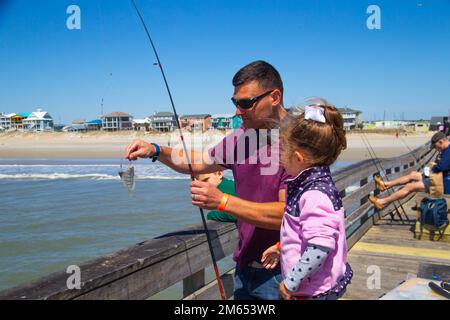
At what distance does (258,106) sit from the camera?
2113 millimetres

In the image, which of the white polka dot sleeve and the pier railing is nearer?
the pier railing

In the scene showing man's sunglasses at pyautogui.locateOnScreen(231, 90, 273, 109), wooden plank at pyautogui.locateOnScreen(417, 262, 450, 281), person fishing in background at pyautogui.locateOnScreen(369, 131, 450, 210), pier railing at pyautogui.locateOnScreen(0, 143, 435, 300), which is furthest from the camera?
person fishing in background at pyautogui.locateOnScreen(369, 131, 450, 210)

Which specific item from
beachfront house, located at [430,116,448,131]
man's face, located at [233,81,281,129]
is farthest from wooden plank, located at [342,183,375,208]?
beachfront house, located at [430,116,448,131]

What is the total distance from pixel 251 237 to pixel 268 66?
0.87 metres

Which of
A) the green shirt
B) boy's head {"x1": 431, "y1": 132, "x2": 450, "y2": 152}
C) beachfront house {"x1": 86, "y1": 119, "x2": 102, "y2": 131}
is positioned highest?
beachfront house {"x1": 86, "y1": 119, "x2": 102, "y2": 131}

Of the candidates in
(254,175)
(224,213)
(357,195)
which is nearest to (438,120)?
(357,195)

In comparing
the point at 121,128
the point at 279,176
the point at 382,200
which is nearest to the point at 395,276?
the point at 382,200

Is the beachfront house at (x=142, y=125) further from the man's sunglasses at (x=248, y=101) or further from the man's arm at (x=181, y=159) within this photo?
the man's sunglasses at (x=248, y=101)

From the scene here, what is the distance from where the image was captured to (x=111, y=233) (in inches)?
368

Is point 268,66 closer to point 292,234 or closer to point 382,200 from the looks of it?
point 292,234

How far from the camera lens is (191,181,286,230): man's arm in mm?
1851

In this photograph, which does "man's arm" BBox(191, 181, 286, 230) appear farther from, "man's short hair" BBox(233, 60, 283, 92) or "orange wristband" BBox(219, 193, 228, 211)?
"man's short hair" BBox(233, 60, 283, 92)

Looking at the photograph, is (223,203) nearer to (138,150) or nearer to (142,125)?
(138,150)

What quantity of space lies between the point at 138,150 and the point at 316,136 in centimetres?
99
